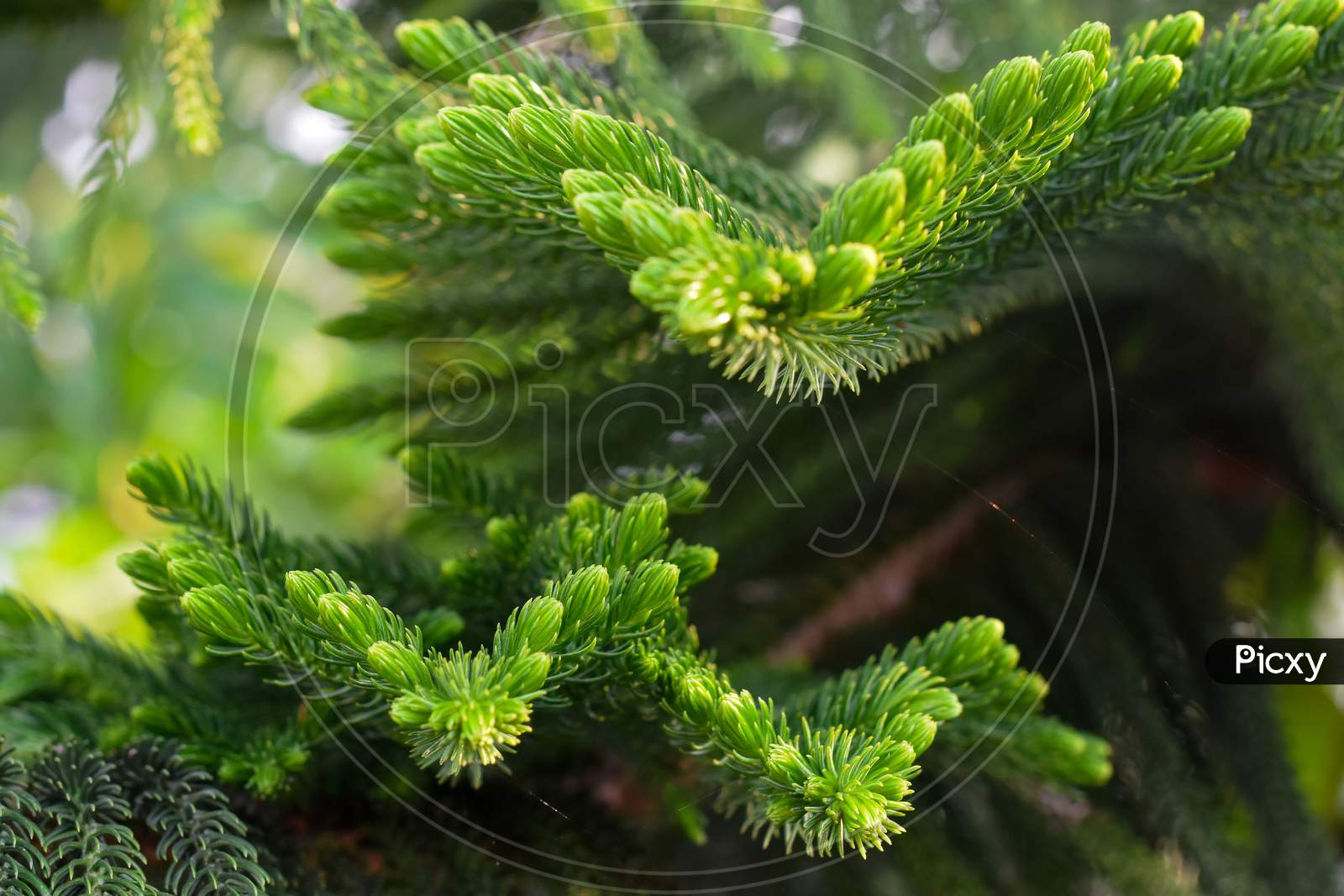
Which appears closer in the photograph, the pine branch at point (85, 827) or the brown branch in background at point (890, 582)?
the pine branch at point (85, 827)

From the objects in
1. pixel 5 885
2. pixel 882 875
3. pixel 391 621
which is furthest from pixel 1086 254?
pixel 5 885

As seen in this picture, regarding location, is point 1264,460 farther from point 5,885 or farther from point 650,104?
point 5,885

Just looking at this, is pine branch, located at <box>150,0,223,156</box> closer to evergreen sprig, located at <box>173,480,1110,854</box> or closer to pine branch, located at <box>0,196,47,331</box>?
pine branch, located at <box>0,196,47,331</box>

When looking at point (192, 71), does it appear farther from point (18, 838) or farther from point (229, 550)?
point (18, 838)

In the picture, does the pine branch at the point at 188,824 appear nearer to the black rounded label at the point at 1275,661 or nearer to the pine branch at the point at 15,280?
the pine branch at the point at 15,280

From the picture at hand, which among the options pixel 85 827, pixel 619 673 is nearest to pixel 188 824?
pixel 85 827

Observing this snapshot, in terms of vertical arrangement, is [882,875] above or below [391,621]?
below

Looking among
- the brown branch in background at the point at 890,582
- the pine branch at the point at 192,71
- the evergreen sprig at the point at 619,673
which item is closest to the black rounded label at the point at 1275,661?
the brown branch in background at the point at 890,582

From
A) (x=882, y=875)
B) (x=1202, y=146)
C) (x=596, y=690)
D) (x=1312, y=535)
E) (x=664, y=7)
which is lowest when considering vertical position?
(x=882, y=875)
